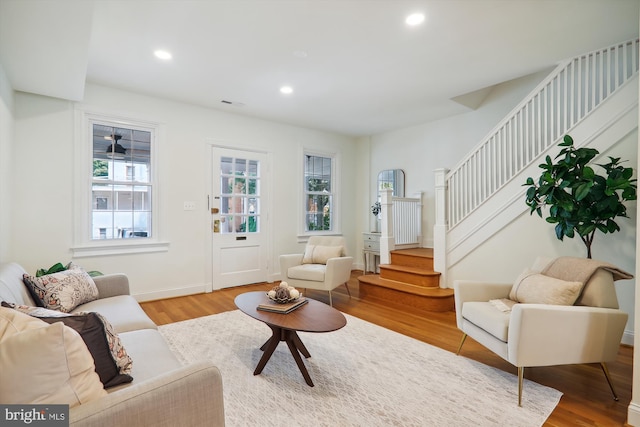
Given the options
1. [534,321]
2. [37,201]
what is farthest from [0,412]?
[37,201]

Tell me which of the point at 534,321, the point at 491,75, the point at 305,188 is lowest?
the point at 534,321

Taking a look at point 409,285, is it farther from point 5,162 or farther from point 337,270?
point 5,162

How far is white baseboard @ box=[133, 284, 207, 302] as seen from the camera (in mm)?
4012

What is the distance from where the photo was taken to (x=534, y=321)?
6.37ft

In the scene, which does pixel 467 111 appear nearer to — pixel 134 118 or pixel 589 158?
pixel 589 158

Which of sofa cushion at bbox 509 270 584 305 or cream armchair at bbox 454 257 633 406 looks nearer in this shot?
cream armchair at bbox 454 257 633 406

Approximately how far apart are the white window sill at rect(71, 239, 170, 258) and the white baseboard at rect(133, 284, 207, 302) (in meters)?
0.53

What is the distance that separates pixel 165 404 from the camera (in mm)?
1068

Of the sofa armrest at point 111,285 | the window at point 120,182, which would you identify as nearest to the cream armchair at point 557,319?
the sofa armrest at point 111,285

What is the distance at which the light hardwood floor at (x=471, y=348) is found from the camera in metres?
1.87

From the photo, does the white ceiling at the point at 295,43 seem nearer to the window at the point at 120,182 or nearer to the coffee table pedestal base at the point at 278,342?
the window at the point at 120,182

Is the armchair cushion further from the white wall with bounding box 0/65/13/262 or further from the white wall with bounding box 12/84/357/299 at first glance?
the white wall with bounding box 0/65/13/262

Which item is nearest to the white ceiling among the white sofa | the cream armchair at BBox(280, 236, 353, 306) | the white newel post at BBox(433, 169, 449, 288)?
the white newel post at BBox(433, 169, 449, 288)

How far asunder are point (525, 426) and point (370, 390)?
841mm
